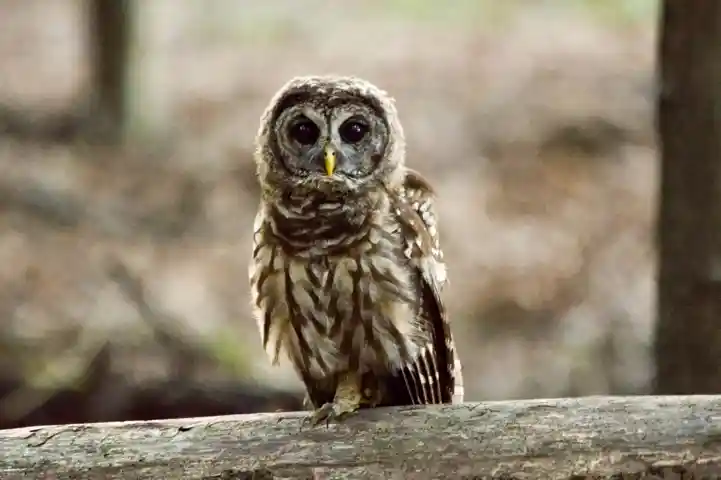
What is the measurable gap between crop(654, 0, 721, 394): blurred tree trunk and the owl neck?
3.21ft

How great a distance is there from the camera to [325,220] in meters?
1.93

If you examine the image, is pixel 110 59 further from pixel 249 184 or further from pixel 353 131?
pixel 353 131

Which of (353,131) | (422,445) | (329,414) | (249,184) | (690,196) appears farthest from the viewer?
(249,184)

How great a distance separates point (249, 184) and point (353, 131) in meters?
3.15

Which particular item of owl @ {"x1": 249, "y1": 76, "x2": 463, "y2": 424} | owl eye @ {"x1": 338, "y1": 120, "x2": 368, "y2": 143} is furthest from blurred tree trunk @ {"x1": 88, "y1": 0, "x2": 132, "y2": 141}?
owl eye @ {"x1": 338, "y1": 120, "x2": 368, "y2": 143}

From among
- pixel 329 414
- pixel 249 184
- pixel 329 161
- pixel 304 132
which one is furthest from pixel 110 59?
pixel 329 414

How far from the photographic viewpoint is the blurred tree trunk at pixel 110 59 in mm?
5195

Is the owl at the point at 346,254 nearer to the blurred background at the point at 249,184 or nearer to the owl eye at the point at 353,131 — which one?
the owl eye at the point at 353,131

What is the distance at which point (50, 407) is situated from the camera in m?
3.31

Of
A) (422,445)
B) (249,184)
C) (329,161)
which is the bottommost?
(422,445)

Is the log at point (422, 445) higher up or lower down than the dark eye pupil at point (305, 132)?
lower down

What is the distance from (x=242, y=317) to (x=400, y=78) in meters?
2.61

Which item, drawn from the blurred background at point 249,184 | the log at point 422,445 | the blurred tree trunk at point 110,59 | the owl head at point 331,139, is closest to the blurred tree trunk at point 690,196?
the blurred background at point 249,184

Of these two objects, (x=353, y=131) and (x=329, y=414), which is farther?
(x=353, y=131)
